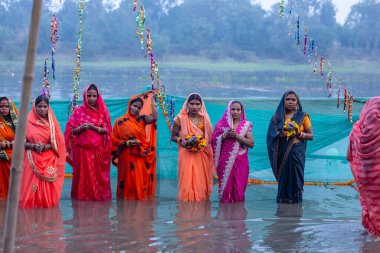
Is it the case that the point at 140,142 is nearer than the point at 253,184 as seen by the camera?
Yes

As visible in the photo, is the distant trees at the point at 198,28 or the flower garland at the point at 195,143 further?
the distant trees at the point at 198,28

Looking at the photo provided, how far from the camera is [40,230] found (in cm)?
760

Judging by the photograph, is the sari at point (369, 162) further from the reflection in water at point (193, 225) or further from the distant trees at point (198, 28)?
the distant trees at point (198, 28)

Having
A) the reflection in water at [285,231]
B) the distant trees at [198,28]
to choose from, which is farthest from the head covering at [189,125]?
the distant trees at [198,28]

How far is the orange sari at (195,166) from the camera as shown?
32.3ft

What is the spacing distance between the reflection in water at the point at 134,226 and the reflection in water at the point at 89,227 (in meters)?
0.11

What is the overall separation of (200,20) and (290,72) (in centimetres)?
287

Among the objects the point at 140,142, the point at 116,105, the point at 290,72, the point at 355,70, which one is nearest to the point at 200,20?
the point at 290,72

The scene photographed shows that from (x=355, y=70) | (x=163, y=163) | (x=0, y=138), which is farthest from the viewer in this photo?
(x=355, y=70)

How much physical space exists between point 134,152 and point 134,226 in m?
2.26

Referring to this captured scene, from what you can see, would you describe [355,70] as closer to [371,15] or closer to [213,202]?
[371,15]

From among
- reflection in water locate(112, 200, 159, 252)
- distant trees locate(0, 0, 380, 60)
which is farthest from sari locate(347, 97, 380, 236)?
distant trees locate(0, 0, 380, 60)

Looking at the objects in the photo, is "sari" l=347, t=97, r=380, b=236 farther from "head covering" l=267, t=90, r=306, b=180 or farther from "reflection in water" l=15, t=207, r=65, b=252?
"reflection in water" l=15, t=207, r=65, b=252

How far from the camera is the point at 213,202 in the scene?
32.4ft
